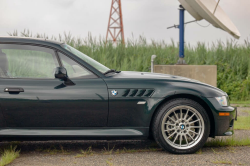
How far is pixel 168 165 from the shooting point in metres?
4.32

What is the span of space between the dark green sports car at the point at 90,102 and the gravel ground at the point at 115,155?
262 mm

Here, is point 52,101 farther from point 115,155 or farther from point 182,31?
point 182,31

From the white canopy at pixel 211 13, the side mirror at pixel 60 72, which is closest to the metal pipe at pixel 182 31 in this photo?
the white canopy at pixel 211 13

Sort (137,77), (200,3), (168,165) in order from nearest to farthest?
(168,165) < (137,77) < (200,3)

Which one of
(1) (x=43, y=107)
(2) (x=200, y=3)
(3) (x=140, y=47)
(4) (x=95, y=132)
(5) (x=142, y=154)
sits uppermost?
(2) (x=200, y=3)

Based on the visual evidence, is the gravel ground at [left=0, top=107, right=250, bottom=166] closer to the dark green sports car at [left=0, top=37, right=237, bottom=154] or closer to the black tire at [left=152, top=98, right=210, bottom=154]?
the black tire at [left=152, top=98, right=210, bottom=154]

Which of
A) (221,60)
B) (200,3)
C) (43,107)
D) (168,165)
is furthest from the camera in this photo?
(221,60)

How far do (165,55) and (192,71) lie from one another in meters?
3.38

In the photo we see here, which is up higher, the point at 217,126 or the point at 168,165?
the point at 217,126

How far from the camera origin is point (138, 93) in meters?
4.71

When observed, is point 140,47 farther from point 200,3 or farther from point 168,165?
point 168,165

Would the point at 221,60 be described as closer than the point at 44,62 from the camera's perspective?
No

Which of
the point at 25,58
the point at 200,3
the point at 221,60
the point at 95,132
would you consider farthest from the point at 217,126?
the point at 221,60

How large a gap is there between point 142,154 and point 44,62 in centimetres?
187
